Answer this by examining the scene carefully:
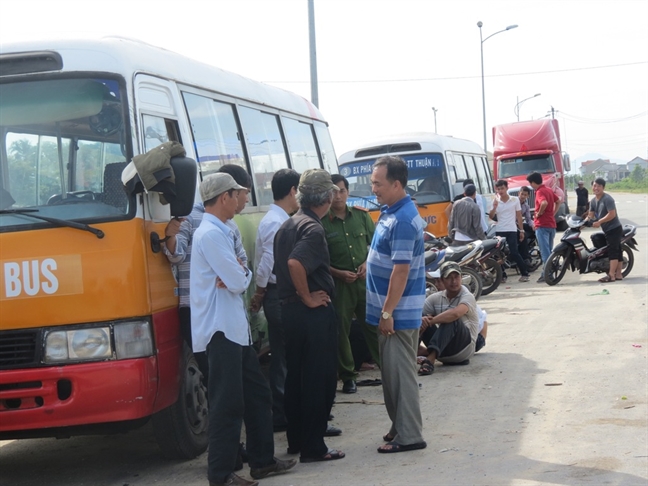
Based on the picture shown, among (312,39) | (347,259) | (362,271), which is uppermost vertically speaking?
(312,39)

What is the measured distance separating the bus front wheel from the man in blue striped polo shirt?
1.30 meters

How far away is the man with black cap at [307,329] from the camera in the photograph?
6492 mm

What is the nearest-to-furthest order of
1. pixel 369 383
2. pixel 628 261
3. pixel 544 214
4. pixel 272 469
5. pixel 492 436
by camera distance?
pixel 272 469 → pixel 492 436 → pixel 369 383 → pixel 628 261 → pixel 544 214

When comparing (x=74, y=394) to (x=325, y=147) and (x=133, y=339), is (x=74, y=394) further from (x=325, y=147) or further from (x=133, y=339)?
(x=325, y=147)

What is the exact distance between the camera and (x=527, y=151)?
31.6m

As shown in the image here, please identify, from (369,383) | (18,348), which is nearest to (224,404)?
(18,348)

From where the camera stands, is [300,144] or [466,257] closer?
[300,144]

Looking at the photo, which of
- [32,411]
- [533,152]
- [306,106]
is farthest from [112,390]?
[533,152]

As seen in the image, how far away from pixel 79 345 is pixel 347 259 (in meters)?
3.16

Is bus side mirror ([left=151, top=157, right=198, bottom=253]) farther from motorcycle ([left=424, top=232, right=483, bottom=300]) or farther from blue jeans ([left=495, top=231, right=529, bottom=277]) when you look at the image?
blue jeans ([left=495, top=231, right=529, bottom=277])

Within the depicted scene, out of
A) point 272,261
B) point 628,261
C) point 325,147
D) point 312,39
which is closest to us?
point 272,261

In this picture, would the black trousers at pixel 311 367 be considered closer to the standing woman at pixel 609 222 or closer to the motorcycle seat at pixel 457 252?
the motorcycle seat at pixel 457 252

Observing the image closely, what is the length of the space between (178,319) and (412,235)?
1.69 meters

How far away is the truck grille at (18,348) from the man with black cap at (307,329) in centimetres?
169
